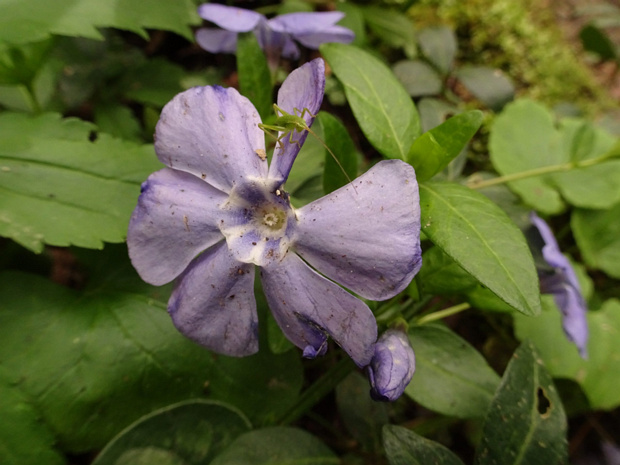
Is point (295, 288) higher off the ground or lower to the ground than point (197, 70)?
higher

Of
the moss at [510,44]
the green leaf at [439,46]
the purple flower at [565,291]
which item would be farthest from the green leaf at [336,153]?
the moss at [510,44]

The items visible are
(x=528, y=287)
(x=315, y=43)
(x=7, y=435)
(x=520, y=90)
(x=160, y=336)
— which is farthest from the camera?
(x=520, y=90)

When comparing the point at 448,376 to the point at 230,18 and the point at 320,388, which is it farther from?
the point at 230,18

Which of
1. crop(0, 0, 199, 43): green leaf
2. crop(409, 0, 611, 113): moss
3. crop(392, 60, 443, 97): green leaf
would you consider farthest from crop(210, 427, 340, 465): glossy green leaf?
crop(409, 0, 611, 113): moss

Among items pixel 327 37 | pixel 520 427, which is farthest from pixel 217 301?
pixel 327 37

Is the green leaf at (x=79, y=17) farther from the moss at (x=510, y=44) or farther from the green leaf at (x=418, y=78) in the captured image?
the moss at (x=510, y=44)


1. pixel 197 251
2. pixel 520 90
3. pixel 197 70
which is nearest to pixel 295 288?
pixel 197 251

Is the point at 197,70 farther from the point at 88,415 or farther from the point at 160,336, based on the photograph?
the point at 88,415

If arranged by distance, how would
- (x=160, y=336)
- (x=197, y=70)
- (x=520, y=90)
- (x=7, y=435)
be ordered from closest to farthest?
(x=7, y=435) < (x=160, y=336) < (x=197, y=70) < (x=520, y=90)
